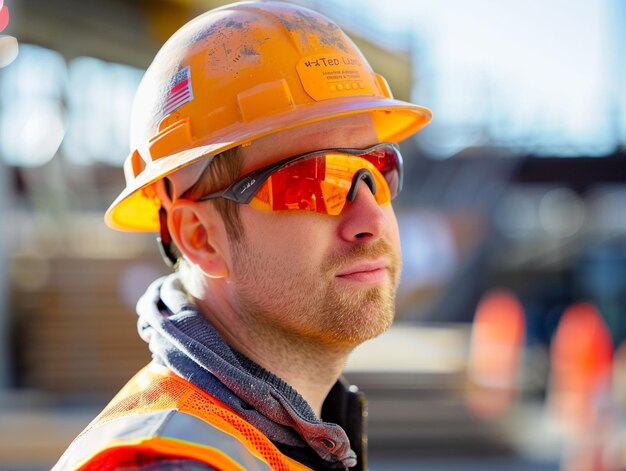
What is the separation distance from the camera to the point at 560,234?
2119cm

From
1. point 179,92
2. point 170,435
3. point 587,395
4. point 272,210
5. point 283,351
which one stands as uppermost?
point 179,92

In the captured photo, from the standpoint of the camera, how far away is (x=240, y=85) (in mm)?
2051

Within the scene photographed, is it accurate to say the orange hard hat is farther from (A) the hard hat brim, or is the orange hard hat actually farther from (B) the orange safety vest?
(B) the orange safety vest

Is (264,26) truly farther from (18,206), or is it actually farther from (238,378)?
(18,206)

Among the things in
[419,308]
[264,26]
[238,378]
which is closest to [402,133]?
[264,26]

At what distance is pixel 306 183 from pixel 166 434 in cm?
77

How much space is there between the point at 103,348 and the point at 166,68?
8.71m

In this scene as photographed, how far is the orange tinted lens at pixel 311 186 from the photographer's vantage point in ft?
6.68

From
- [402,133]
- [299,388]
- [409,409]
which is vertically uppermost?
[402,133]

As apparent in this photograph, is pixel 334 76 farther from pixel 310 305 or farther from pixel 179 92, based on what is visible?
pixel 310 305

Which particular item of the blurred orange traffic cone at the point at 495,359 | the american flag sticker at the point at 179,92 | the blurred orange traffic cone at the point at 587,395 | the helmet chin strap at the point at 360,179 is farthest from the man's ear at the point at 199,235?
the blurred orange traffic cone at the point at 495,359

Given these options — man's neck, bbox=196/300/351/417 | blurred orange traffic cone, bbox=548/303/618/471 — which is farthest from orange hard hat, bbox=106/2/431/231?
blurred orange traffic cone, bbox=548/303/618/471

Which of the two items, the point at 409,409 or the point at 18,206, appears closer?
the point at 409,409

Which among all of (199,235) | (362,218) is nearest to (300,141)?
(362,218)
